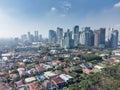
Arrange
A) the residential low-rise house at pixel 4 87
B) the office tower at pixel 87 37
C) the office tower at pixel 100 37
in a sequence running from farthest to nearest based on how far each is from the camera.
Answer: the office tower at pixel 87 37, the office tower at pixel 100 37, the residential low-rise house at pixel 4 87

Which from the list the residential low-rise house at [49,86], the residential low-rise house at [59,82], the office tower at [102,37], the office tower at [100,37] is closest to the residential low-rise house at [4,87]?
the residential low-rise house at [49,86]

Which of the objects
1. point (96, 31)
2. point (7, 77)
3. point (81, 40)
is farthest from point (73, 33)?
point (7, 77)

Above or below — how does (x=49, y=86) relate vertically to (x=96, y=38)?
below

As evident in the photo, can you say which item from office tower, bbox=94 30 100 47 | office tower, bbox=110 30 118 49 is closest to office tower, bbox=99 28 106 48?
office tower, bbox=94 30 100 47

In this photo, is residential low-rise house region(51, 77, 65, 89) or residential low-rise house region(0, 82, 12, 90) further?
residential low-rise house region(51, 77, 65, 89)

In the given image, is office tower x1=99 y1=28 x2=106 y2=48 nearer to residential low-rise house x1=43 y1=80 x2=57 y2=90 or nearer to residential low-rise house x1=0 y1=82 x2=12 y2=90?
residential low-rise house x1=43 y1=80 x2=57 y2=90

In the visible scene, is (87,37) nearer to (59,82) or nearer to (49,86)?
(59,82)

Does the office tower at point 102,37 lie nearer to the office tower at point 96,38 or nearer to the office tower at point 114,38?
the office tower at point 96,38

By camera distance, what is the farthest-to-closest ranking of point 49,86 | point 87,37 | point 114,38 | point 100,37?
point 87,37
point 114,38
point 100,37
point 49,86

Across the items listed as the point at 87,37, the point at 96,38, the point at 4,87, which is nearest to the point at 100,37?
the point at 96,38

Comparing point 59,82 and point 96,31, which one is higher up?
point 96,31

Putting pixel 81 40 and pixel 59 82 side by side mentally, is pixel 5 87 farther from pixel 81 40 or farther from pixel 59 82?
pixel 81 40
